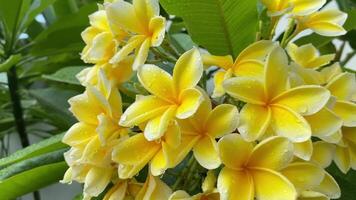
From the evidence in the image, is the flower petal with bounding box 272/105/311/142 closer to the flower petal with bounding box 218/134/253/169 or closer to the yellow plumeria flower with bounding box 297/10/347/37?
the flower petal with bounding box 218/134/253/169

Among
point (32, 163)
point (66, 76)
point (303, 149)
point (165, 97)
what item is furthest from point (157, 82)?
point (66, 76)

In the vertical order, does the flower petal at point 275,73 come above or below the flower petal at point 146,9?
below


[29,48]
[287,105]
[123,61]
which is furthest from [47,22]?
[287,105]

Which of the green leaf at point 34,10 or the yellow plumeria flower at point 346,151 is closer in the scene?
the yellow plumeria flower at point 346,151

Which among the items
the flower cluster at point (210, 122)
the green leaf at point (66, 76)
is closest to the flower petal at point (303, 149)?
the flower cluster at point (210, 122)

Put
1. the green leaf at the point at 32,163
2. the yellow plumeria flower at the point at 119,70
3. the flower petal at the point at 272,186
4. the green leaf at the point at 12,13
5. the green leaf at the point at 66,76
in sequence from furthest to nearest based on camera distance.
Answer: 1. the green leaf at the point at 12,13
2. the green leaf at the point at 66,76
3. the green leaf at the point at 32,163
4. the yellow plumeria flower at the point at 119,70
5. the flower petal at the point at 272,186

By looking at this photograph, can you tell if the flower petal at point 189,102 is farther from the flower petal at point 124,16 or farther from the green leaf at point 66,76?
the green leaf at point 66,76
